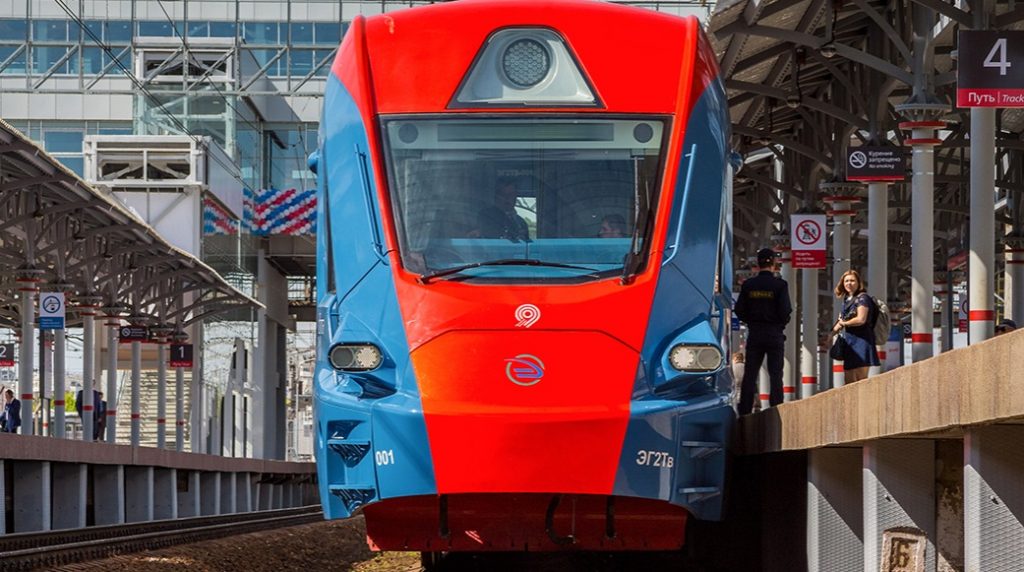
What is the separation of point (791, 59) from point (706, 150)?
16.3 metres

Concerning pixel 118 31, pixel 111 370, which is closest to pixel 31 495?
pixel 111 370

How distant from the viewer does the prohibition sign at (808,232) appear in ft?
110

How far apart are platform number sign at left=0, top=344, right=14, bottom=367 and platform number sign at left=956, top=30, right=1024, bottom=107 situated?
46.0 m

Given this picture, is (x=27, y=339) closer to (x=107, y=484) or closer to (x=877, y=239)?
(x=107, y=484)

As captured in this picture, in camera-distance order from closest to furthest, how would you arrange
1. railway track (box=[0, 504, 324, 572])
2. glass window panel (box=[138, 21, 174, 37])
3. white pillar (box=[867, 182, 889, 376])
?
railway track (box=[0, 504, 324, 572]), white pillar (box=[867, 182, 889, 376]), glass window panel (box=[138, 21, 174, 37])

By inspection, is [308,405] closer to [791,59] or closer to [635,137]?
[791,59]

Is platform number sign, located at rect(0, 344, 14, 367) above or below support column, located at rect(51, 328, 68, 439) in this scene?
above

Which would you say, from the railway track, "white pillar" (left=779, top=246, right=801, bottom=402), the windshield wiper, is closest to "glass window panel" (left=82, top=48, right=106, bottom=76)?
"white pillar" (left=779, top=246, right=801, bottom=402)

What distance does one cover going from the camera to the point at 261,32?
64.3 meters

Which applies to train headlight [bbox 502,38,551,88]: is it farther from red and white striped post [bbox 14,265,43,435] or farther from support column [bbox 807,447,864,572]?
red and white striped post [bbox 14,265,43,435]

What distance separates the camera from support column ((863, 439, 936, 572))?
9594 mm

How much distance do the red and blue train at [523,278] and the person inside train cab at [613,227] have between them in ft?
0.09

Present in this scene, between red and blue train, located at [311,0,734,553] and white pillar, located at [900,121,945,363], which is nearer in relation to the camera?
red and blue train, located at [311,0,734,553]

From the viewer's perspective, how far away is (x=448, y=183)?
12.4 metres
